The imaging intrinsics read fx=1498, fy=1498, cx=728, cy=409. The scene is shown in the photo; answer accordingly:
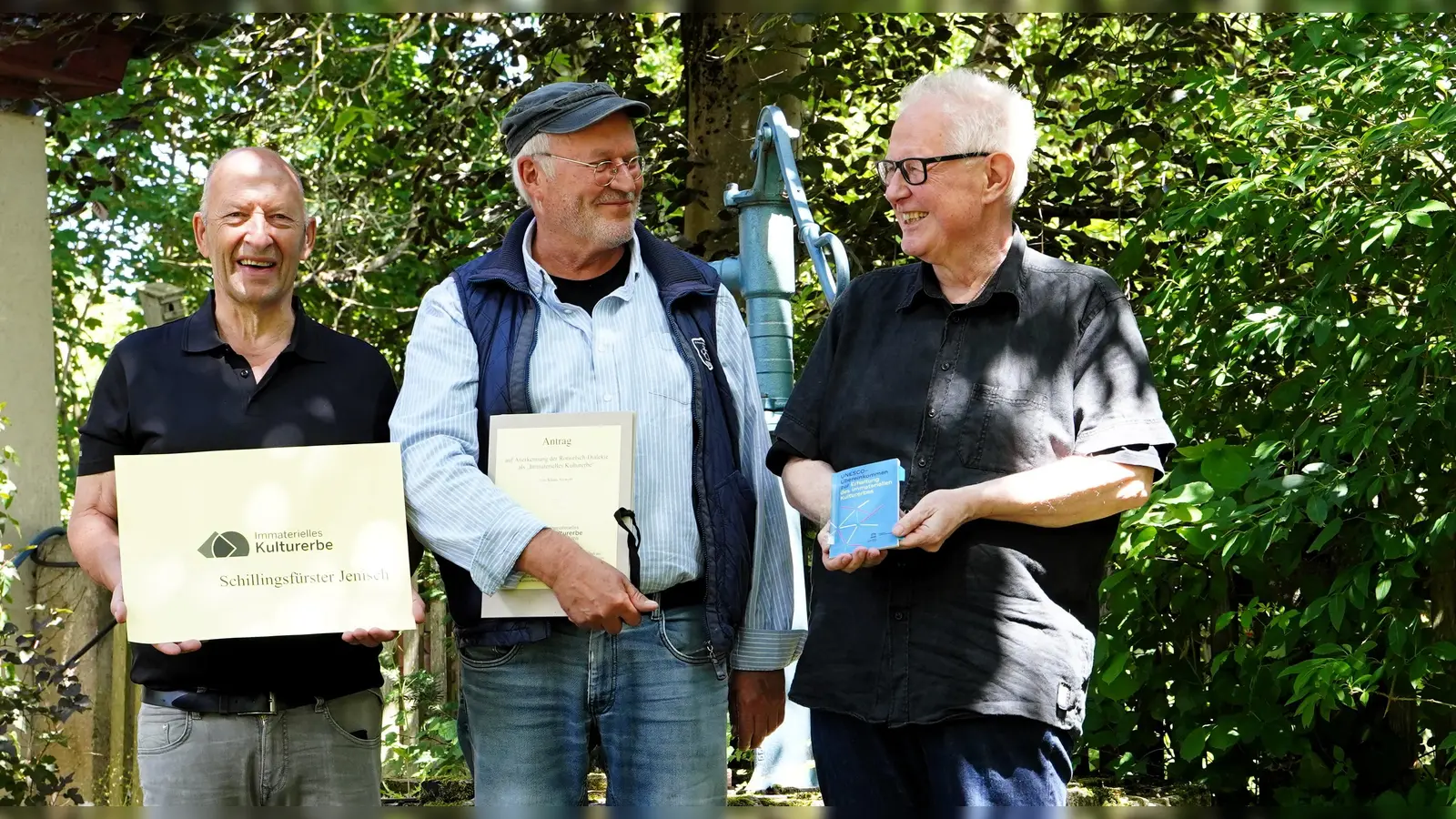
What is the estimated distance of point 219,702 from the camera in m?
2.79

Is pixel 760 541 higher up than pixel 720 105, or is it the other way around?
pixel 720 105

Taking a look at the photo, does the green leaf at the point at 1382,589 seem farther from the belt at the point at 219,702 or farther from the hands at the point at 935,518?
the belt at the point at 219,702

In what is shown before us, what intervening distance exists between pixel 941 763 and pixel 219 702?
1335mm

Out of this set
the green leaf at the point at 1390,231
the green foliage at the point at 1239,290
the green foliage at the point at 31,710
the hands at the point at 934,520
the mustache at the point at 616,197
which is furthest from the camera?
the green foliage at the point at 31,710

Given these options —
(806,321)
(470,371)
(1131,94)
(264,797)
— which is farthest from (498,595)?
(806,321)

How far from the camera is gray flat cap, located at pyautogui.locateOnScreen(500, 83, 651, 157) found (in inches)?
114

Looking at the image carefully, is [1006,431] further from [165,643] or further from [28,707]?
[28,707]

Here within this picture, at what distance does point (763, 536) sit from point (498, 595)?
1.84 ft

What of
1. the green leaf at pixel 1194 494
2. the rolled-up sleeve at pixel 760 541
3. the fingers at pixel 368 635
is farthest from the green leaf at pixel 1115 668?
the fingers at pixel 368 635

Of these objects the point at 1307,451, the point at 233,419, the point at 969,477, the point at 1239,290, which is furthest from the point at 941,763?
the point at 1239,290

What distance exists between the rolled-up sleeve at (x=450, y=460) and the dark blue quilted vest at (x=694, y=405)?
0.13 feet

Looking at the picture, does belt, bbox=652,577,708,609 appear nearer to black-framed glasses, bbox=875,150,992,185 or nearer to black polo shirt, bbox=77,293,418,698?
black polo shirt, bbox=77,293,418,698

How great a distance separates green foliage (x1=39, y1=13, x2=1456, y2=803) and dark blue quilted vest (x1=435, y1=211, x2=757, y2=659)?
1.57 m

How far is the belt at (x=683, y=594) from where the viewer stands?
110 inches
